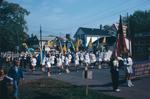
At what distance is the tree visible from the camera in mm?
74562

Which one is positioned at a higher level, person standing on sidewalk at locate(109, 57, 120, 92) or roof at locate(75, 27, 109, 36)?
roof at locate(75, 27, 109, 36)

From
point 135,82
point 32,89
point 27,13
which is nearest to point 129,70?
point 135,82

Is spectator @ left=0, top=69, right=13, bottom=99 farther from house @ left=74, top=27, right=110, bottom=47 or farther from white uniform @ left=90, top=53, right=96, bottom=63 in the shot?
house @ left=74, top=27, right=110, bottom=47

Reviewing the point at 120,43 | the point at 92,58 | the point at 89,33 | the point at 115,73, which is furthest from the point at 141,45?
the point at 89,33

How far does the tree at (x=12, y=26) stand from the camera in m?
74.6

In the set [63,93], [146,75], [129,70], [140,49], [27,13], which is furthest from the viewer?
[27,13]

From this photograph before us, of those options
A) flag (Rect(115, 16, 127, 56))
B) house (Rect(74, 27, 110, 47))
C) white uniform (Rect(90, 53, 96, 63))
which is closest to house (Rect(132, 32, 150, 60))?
white uniform (Rect(90, 53, 96, 63))

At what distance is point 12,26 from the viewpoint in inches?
2992

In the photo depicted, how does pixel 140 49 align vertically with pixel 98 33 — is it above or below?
below

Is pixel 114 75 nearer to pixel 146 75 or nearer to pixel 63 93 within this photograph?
pixel 63 93

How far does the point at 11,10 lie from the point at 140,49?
3534 centimetres

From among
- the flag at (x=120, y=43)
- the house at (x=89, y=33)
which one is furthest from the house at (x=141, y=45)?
the house at (x=89, y=33)

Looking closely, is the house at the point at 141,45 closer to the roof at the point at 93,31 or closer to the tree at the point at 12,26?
the tree at the point at 12,26

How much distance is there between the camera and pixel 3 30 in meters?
74.4
